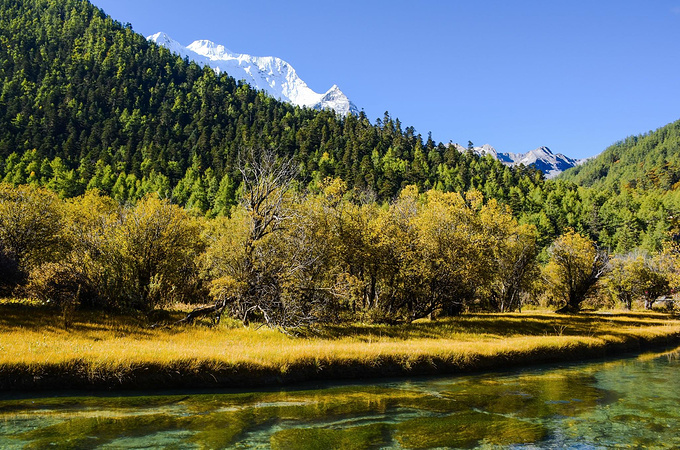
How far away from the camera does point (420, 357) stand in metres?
24.5

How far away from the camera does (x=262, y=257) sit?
93.6 ft

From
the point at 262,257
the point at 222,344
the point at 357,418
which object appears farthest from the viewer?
the point at 262,257

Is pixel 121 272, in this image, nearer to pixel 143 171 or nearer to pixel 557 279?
pixel 557 279

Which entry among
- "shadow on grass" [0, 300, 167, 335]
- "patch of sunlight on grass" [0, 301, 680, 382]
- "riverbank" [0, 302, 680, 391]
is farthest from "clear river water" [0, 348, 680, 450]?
"shadow on grass" [0, 300, 167, 335]

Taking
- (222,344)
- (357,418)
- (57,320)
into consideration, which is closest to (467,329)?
(222,344)

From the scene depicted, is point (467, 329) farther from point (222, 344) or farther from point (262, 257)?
point (222, 344)

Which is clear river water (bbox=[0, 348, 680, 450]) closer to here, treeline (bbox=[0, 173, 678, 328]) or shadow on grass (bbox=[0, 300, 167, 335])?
shadow on grass (bbox=[0, 300, 167, 335])

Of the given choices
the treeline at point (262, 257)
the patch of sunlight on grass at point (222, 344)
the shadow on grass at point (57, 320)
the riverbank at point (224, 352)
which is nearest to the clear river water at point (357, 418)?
the riverbank at point (224, 352)

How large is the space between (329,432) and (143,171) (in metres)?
187

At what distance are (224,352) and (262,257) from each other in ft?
28.9

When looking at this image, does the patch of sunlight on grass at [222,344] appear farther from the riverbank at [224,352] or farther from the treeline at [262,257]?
the treeline at [262,257]

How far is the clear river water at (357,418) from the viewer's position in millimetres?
12203

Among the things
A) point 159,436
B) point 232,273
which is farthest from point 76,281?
Result: point 159,436

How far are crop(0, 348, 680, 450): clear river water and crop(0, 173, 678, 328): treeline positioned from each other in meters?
10.6
